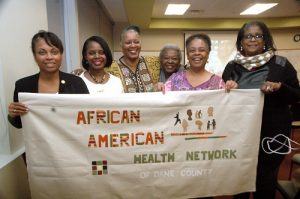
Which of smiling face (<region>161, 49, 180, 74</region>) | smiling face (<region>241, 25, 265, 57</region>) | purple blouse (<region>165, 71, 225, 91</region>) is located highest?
smiling face (<region>241, 25, 265, 57</region>)

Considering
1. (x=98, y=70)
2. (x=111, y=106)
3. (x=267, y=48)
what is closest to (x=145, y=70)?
(x=98, y=70)

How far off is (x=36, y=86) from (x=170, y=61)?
114cm

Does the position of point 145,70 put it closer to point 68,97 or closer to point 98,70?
→ point 98,70

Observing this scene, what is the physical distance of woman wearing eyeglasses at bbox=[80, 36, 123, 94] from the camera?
1.91m

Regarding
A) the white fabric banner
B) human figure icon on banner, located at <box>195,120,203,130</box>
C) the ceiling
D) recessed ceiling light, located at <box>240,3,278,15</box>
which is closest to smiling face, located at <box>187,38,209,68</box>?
the white fabric banner

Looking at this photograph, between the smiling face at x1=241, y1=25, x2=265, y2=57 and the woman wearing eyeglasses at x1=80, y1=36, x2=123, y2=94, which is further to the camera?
the woman wearing eyeglasses at x1=80, y1=36, x2=123, y2=94

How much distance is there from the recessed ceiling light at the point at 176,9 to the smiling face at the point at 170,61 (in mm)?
4637

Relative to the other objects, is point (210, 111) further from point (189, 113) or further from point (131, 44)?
point (131, 44)

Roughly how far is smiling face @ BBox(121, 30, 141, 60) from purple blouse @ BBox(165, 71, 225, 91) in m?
0.42

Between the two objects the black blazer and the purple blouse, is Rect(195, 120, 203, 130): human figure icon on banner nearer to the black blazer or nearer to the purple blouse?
the purple blouse

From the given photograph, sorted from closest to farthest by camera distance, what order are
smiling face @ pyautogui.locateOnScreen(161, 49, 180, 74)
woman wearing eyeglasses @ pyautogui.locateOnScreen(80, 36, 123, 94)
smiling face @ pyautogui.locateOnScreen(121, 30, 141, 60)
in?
woman wearing eyeglasses @ pyautogui.locateOnScreen(80, 36, 123, 94), smiling face @ pyautogui.locateOnScreen(121, 30, 141, 60), smiling face @ pyautogui.locateOnScreen(161, 49, 180, 74)

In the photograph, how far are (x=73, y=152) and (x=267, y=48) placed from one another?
4.61 feet

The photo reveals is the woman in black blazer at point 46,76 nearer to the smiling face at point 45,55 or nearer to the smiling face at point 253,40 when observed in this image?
the smiling face at point 45,55

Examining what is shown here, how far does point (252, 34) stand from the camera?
1764 millimetres
